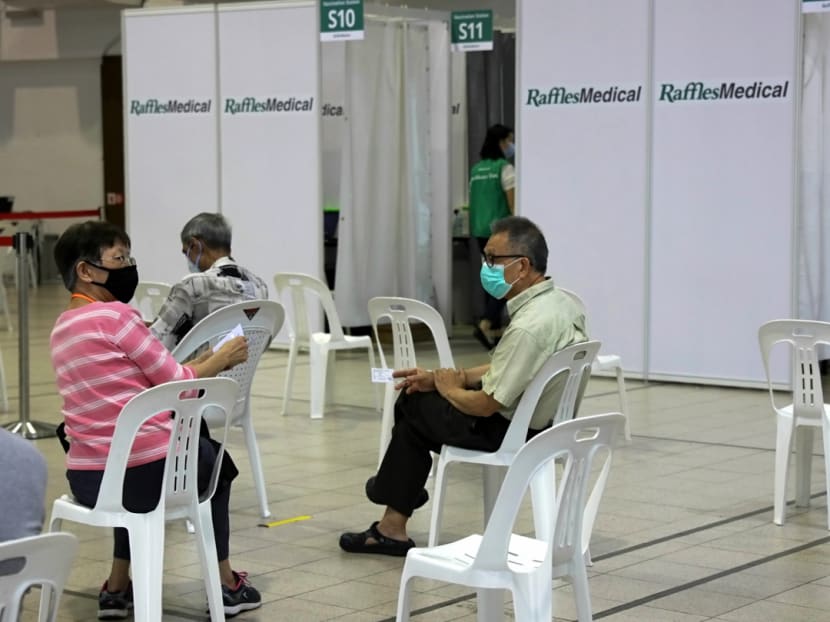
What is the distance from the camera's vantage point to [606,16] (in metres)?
9.40

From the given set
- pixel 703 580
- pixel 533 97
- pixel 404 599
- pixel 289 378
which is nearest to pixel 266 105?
pixel 533 97

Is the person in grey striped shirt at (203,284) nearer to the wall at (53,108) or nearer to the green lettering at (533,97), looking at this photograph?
the green lettering at (533,97)

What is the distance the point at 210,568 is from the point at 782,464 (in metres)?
2.52

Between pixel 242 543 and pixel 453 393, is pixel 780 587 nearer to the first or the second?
pixel 453 393

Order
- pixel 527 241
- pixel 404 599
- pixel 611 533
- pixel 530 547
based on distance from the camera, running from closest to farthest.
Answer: pixel 404 599, pixel 530 547, pixel 527 241, pixel 611 533

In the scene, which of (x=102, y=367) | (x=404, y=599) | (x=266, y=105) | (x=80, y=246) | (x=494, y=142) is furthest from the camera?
(x=494, y=142)

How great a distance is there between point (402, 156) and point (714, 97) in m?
3.34

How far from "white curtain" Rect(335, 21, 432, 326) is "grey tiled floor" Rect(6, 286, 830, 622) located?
312 centimetres

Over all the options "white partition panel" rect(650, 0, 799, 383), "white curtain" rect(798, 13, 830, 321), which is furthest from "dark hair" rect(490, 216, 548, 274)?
"white curtain" rect(798, 13, 830, 321)

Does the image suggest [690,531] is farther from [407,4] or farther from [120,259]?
[407,4]

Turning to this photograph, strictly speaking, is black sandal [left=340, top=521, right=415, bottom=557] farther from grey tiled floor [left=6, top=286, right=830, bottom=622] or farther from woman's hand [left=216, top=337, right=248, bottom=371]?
woman's hand [left=216, top=337, right=248, bottom=371]

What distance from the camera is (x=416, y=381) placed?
15.9 ft

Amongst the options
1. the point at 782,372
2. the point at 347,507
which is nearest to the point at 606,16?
the point at 782,372

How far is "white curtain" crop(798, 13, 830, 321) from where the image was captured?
925 cm
